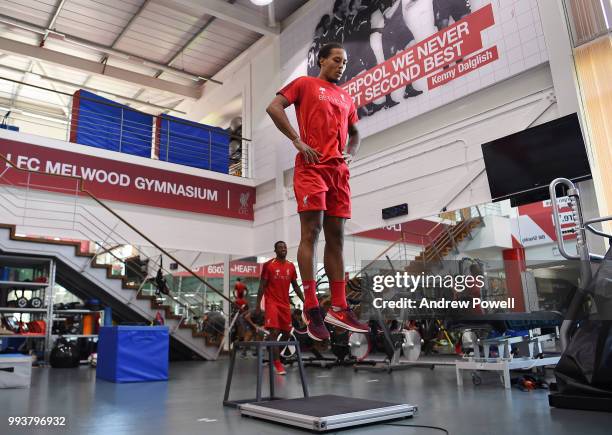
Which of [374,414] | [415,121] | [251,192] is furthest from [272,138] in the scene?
[374,414]

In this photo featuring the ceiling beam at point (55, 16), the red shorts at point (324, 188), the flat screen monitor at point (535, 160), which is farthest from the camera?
the ceiling beam at point (55, 16)

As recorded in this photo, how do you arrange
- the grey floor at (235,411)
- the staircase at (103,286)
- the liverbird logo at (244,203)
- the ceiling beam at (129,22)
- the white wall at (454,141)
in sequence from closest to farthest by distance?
the grey floor at (235,411) → the white wall at (454,141) → the staircase at (103,286) → the ceiling beam at (129,22) → the liverbird logo at (244,203)

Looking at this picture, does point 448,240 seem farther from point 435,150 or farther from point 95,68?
point 95,68

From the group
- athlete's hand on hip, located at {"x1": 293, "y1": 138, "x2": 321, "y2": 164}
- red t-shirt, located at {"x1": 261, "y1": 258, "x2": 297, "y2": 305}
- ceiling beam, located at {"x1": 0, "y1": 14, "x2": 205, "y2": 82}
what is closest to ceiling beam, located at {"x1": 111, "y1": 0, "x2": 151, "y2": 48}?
ceiling beam, located at {"x1": 0, "y1": 14, "x2": 205, "y2": 82}

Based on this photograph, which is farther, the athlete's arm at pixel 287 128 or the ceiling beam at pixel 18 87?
the ceiling beam at pixel 18 87

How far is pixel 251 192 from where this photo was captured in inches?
440

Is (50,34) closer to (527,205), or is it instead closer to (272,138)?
(272,138)

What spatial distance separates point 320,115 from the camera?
2307mm

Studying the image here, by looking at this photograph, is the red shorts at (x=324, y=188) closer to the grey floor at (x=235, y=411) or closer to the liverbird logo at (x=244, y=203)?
the grey floor at (x=235, y=411)

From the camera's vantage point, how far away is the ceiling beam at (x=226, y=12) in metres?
9.91

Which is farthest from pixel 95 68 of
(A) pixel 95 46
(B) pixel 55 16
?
(B) pixel 55 16

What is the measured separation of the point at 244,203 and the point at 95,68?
5309mm

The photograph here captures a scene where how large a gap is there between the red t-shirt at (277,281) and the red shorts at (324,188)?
341 cm

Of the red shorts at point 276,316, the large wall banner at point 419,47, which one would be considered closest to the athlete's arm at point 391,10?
the large wall banner at point 419,47
